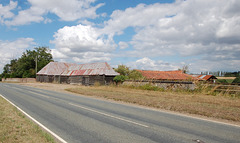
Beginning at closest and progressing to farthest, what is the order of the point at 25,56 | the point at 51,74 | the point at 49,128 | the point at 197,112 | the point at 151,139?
the point at 151,139
the point at 49,128
the point at 197,112
the point at 51,74
the point at 25,56

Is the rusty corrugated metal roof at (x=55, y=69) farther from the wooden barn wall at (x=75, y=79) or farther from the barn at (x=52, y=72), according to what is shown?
the wooden barn wall at (x=75, y=79)

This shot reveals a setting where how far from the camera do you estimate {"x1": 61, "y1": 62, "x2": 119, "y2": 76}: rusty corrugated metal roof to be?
36866 millimetres

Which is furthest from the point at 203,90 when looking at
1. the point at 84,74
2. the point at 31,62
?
the point at 31,62

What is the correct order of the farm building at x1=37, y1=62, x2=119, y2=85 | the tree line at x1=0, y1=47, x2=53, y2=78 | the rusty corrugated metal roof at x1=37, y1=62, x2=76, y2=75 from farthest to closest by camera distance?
the tree line at x1=0, y1=47, x2=53, y2=78 → the rusty corrugated metal roof at x1=37, y1=62, x2=76, y2=75 → the farm building at x1=37, y1=62, x2=119, y2=85

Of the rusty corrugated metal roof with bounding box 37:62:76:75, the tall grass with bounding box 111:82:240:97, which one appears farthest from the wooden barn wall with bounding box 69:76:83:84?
the tall grass with bounding box 111:82:240:97

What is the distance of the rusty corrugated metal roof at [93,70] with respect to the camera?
121ft

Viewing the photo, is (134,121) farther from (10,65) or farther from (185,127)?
(10,65)

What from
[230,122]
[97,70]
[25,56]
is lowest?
[230,122]

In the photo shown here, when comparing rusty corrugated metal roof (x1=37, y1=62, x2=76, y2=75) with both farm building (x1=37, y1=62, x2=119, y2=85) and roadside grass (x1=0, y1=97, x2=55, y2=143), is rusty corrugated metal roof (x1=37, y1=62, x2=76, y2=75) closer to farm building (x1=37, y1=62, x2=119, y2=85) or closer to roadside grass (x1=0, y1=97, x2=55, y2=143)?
farm building (x1=37, y1=62, x2=119, y2=85)

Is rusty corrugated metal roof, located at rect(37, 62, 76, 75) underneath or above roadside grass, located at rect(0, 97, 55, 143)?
above

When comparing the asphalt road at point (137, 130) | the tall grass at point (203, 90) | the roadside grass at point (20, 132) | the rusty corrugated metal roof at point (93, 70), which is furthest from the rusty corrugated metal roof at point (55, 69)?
the asphalt road at point (137, 130)

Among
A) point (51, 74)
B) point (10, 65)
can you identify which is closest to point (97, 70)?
point (51, 74)

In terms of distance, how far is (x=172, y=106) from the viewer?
12047 mm

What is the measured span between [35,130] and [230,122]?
28.3ft
